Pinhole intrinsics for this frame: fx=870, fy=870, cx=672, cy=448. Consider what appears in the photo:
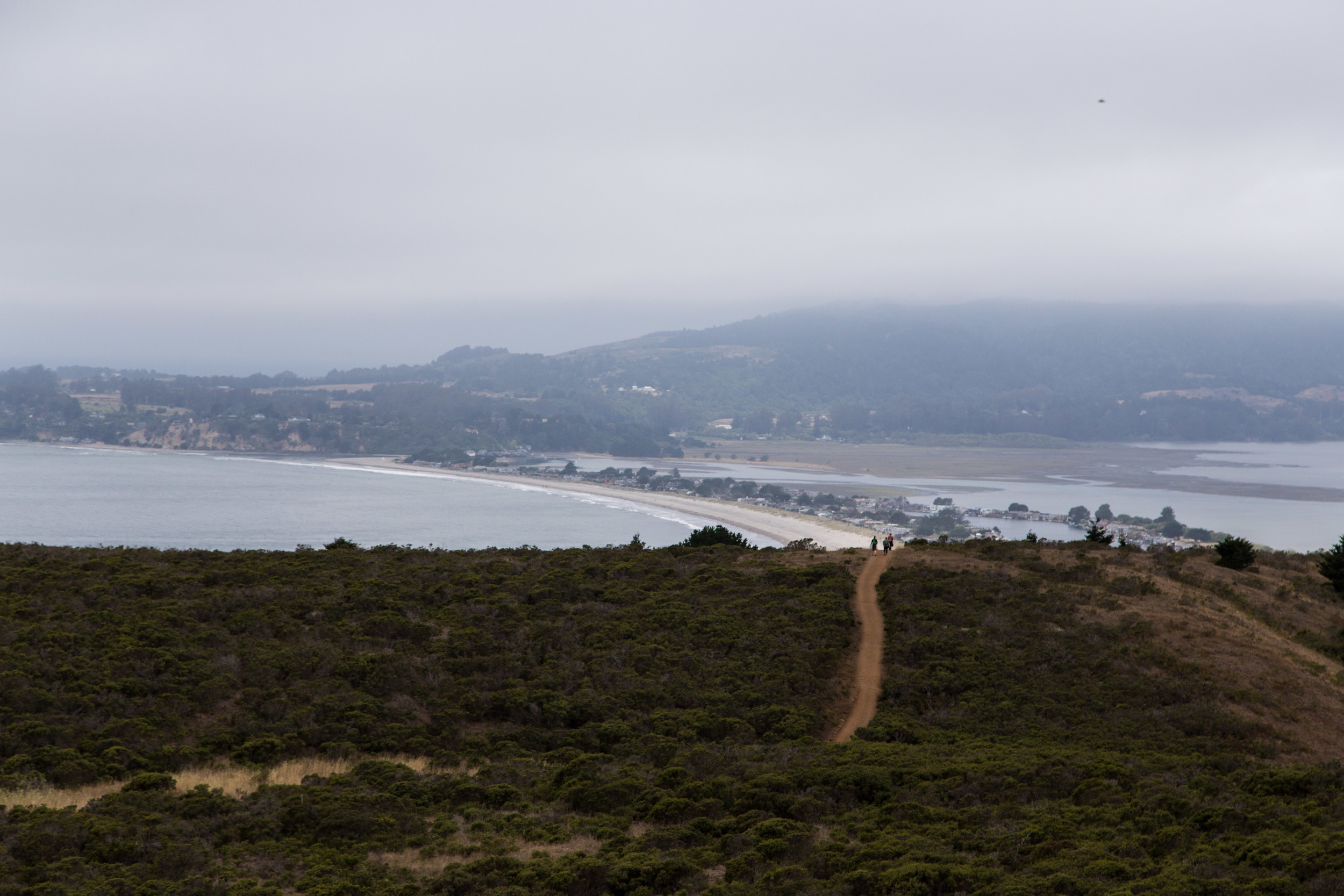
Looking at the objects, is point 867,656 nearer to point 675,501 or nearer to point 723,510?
point 723,510

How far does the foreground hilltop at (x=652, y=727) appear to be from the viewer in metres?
8.72

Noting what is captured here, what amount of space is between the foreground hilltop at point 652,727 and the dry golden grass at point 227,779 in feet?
0.21

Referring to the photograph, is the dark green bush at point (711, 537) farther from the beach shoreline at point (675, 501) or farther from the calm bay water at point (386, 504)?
the calm bay water at point (386, 504)

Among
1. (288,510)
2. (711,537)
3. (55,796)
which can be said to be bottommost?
(288,510)

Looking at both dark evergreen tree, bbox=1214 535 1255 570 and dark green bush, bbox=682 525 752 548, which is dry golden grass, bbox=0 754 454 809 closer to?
dark green bush, bbox=682 525 752 548

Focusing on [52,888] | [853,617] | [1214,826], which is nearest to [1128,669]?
[853,617]

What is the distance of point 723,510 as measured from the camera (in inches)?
3366

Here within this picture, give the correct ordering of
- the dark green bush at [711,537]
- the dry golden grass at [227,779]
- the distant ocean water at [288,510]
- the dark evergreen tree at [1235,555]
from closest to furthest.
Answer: the dry golden grass at [227,779], the dark evergreen tree at [1235,555], the dark green bush at [711,537], the distant ocean water at [288,510]

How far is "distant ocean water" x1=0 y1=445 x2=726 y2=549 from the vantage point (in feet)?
223

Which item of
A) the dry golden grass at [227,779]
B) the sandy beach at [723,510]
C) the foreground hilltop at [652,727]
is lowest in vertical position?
the sandy beach at [723,510]

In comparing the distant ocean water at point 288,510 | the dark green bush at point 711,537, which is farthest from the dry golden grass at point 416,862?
the distant ocean water at point 288,510

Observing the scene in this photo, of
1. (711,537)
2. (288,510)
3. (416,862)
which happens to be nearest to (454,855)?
(416,862)

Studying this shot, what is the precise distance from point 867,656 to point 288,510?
77.7 metres

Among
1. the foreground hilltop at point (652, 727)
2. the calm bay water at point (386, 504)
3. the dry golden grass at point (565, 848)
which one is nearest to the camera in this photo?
the foreground hilltop at point (652, 727)
